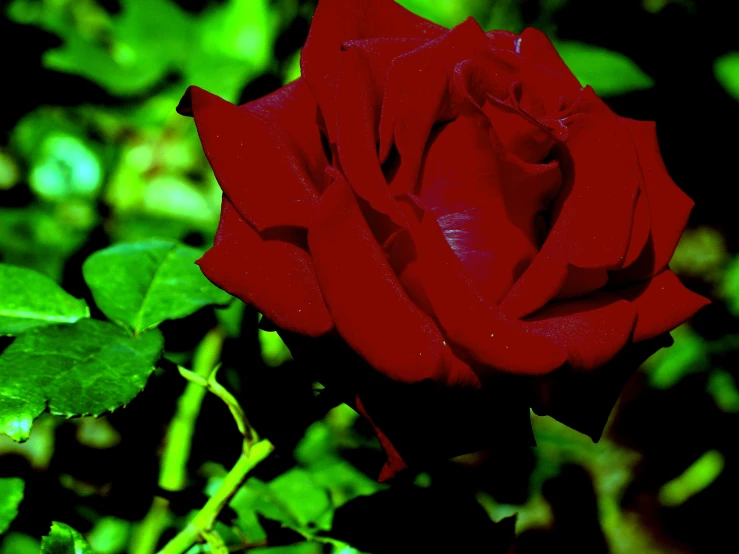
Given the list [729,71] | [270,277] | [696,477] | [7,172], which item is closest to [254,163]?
[270,277]

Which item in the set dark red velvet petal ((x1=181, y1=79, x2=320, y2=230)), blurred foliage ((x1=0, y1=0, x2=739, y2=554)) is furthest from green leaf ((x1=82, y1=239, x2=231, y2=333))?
dark red velvet petal ((x1=181, y1=79, x2=320, y2=230))

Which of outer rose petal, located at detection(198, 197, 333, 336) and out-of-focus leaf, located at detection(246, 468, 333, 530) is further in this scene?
out-of-focus leaf, located at detection(246, 468, 333, 530)

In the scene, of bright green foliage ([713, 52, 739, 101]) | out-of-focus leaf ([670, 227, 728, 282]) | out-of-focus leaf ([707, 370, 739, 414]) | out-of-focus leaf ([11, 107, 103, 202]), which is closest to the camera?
out-of-focus leaf ([11, 107, 103, 202])

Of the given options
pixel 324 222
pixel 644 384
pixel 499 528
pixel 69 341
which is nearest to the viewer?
pixel 324 222

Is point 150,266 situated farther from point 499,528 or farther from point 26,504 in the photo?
point 499,528

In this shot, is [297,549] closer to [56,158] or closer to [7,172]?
[56,158]

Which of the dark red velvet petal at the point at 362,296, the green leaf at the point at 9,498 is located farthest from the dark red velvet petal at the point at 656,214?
the green leaf at the point at 9,498

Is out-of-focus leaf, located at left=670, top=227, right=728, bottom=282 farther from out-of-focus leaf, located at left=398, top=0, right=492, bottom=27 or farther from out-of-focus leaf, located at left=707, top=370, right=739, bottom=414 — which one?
out-of-focus leaf, located at left=398, top=0, right=492, bottom=27

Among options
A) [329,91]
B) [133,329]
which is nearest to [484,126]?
[329,91]
